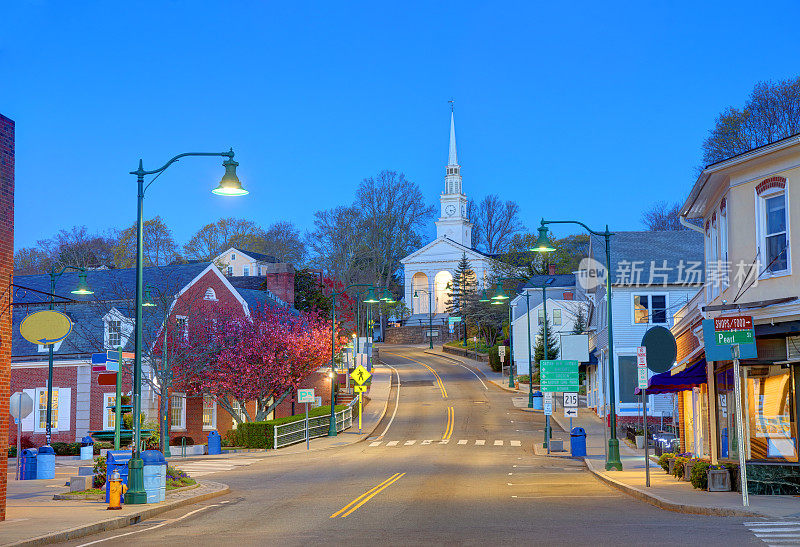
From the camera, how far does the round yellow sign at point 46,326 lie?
18578mm

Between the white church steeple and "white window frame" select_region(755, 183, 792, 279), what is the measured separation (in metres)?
107

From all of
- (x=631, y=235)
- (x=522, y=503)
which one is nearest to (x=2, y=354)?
(x=522, y=503)

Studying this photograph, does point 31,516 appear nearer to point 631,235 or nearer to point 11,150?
point 11,150

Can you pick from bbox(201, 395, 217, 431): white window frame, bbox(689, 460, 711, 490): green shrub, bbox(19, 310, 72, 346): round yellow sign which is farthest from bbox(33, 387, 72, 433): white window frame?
bbox(689, 460, 711, 490): green shrub

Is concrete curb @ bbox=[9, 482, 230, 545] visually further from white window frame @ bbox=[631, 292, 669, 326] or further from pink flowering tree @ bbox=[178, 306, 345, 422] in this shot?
white window frame @ bbox=[631, 292, 669, 326]

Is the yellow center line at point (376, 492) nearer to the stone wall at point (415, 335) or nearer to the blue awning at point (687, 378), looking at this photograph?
the blue awning at point (687, 378)

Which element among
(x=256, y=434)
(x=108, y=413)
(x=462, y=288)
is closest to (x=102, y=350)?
(x=108, y=413)

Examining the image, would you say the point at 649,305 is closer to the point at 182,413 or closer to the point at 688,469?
the point at 182,413

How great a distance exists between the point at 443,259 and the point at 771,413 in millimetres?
100569

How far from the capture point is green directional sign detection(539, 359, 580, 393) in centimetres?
3778

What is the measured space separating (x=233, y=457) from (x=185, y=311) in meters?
10.0

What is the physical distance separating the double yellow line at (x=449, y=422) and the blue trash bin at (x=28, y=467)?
2161 centimetres

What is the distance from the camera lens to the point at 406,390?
7156cm

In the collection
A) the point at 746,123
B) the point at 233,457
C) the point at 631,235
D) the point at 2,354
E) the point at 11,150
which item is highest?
the point at 746,123
